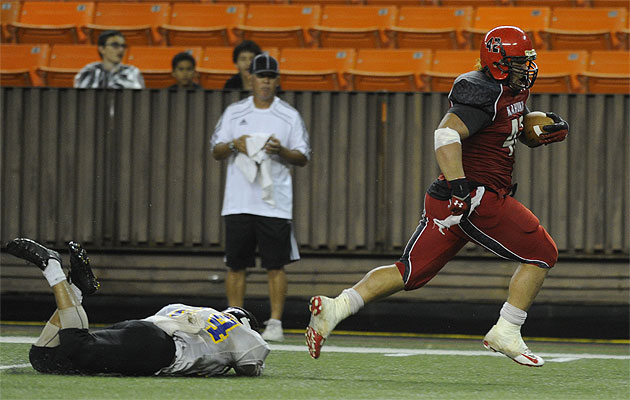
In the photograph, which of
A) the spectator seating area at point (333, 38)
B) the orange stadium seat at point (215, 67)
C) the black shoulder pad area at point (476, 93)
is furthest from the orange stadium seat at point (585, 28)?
the black shoulder pad area at point (476, 93)

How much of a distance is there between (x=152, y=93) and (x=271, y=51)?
3.40 metres

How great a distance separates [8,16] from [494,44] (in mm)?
9726

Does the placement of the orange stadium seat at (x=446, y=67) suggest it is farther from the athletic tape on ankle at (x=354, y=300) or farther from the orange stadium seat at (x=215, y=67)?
the athletic tape on ankle at (x=354, y=300)

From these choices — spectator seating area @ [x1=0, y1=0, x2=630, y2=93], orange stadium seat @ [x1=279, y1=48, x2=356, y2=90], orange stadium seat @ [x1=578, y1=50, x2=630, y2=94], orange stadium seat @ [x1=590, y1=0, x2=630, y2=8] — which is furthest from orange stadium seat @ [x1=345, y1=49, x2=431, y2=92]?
orange stadium seat @ [x1=590, y1=0, x2=630, y2=8]

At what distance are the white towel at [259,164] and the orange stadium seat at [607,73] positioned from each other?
460 cm

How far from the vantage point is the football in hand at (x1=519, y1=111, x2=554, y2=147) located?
20.4 ft

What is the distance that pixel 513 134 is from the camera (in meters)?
6.06

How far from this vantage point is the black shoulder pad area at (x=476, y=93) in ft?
19.2

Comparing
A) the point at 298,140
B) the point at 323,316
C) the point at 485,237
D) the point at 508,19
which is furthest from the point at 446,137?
the point at 508,19

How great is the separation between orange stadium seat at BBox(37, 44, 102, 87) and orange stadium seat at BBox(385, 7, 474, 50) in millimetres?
3360

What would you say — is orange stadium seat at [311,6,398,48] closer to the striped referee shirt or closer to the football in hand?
the striped referee shirt

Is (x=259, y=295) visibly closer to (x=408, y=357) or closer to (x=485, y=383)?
(x=408, y=357)

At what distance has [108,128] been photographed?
9.95 m

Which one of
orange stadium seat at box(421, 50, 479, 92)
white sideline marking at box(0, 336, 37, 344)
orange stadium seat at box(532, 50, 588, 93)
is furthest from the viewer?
orange stadium seat at box(421, 50, 479, 92)
